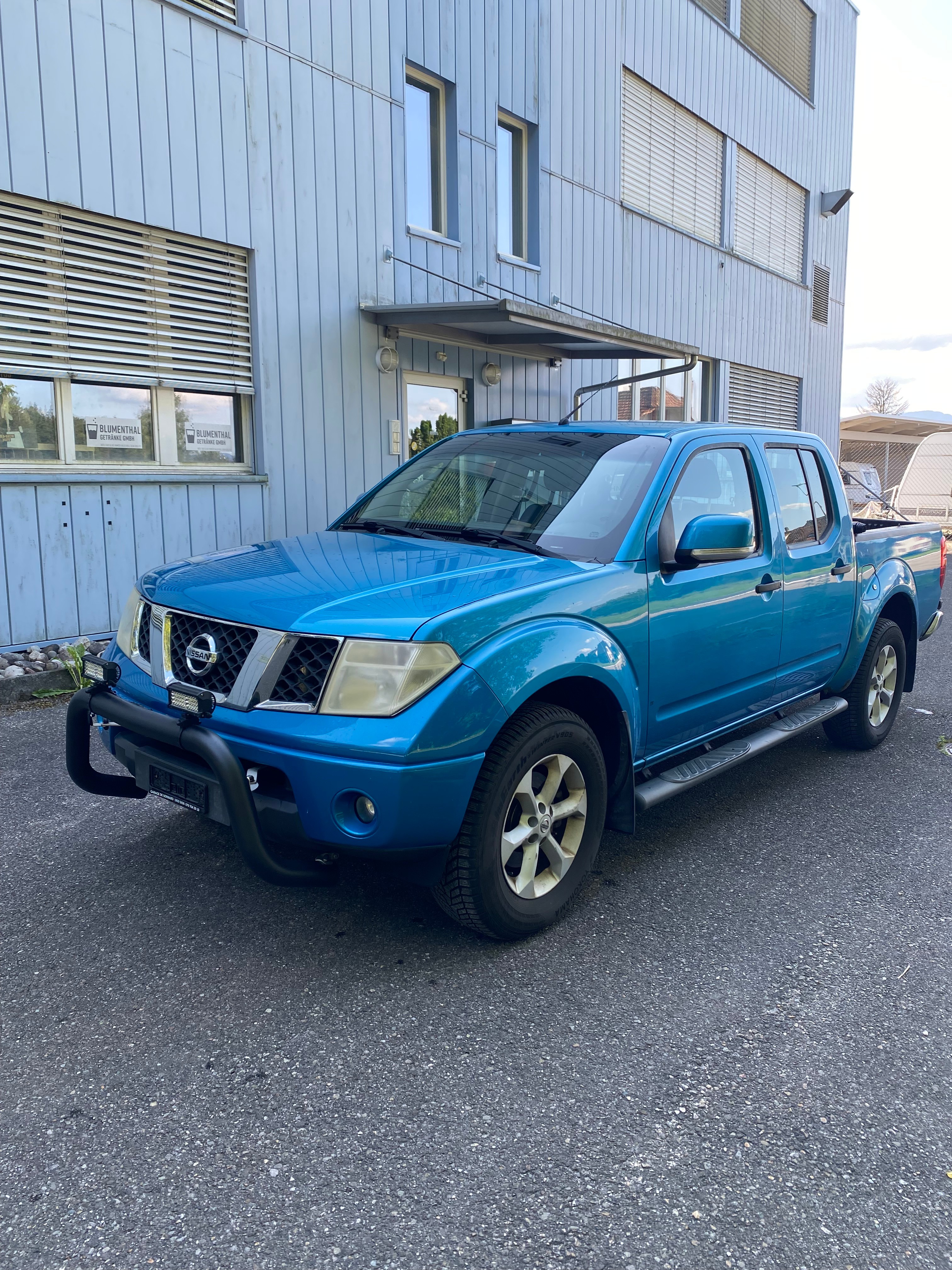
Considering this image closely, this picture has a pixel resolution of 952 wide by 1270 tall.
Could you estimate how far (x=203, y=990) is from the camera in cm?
288

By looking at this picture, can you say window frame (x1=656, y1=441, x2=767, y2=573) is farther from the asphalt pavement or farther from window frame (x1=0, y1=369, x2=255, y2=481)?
window frame (x1=0, y1=369, x2=255, y2=481)

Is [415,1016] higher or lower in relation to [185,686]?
lower

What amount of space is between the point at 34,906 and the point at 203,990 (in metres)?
0.95

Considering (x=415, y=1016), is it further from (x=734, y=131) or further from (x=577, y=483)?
(x=734, y=131)

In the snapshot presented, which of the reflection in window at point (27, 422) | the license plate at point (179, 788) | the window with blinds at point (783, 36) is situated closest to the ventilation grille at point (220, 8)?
the reflection in window at point (27, 422)

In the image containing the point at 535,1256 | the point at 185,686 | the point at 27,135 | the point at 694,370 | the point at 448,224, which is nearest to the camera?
the point at 535,1256

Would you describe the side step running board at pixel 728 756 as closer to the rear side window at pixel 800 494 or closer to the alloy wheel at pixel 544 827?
the alloy wheel at pixel 544 827

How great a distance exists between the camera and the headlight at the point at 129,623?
3.49 metres

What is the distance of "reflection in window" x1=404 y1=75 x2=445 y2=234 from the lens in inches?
389

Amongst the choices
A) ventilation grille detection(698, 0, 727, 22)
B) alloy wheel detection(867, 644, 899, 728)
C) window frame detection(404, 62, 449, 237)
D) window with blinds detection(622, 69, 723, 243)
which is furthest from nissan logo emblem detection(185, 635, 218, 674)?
ventilation grille detection(698, 0, 727, 22)

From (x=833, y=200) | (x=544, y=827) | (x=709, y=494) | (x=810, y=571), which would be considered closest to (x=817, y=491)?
(x=810, y=571)

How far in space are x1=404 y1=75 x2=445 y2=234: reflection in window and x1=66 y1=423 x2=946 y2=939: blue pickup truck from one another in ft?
21.1

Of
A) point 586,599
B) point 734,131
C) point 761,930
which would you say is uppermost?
point 734,131

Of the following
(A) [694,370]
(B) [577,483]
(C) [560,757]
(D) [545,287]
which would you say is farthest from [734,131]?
(C) [560,757]
